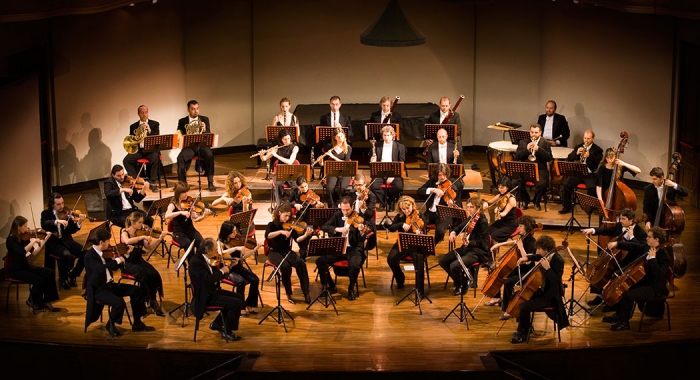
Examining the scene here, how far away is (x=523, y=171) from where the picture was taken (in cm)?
1230

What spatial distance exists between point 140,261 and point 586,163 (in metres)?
6.10

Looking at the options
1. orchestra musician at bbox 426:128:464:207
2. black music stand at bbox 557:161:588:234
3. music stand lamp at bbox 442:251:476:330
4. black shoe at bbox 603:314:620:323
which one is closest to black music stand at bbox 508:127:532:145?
orchestra musician at bbox 426:128:464:207

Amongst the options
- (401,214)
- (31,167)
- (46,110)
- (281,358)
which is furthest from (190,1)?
(281,358)

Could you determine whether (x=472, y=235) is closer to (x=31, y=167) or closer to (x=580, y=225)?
(x=580, y=225)

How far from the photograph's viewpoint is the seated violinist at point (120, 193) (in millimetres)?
11828

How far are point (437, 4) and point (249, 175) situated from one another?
4849 mm

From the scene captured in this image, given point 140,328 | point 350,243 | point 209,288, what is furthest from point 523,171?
point 140,328

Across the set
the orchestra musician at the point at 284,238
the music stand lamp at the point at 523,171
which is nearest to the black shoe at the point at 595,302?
the music stand lamp at the point at 523,171

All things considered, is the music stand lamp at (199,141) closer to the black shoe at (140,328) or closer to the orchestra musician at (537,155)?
the black shoe at (140,328)

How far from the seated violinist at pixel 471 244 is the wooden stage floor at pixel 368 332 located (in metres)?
0.40

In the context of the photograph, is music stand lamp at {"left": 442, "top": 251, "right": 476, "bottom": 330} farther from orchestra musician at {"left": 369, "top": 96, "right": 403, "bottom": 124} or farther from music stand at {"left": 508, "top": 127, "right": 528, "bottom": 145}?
orchestra musician at {"left": 369, "top": 96, "right": 403, "bottom": 124}

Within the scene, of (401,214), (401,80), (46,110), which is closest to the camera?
(401,214)

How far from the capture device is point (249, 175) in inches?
582

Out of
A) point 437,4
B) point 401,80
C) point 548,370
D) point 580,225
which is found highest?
point 437,4
